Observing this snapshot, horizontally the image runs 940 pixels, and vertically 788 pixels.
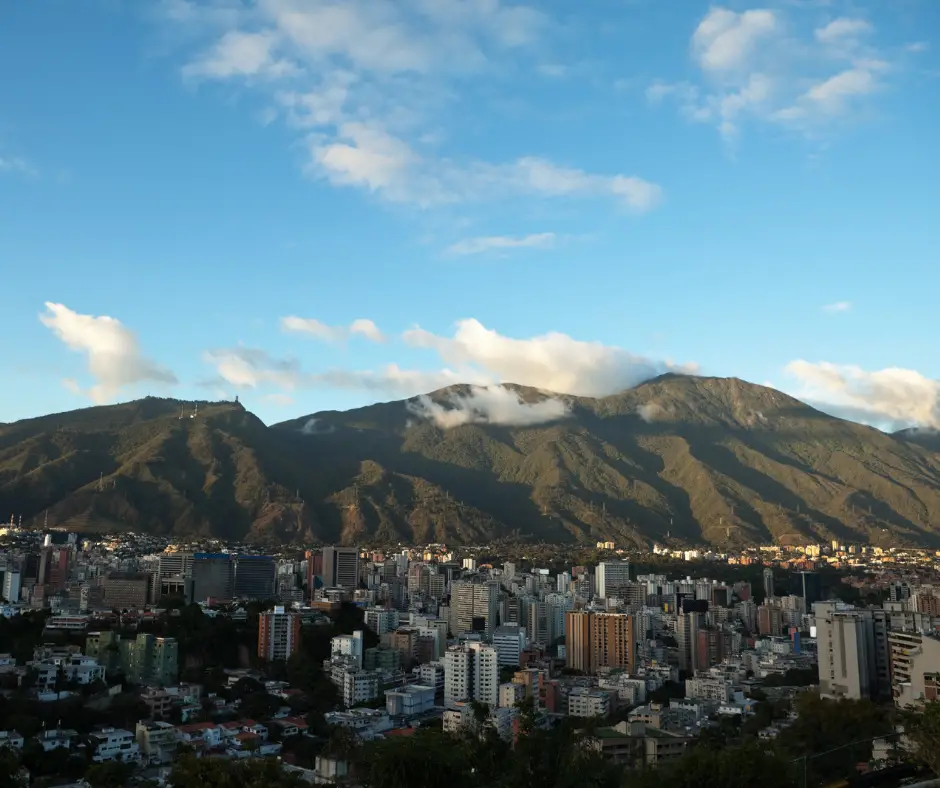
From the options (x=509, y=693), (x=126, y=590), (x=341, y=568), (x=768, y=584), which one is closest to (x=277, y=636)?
(x=509, y=693)

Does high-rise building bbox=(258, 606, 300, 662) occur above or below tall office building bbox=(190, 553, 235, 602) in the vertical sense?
below

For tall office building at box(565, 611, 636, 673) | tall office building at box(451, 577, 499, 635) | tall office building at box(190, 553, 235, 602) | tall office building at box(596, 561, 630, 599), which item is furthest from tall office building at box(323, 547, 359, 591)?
tall office building at box(565, 611, 636, 673)

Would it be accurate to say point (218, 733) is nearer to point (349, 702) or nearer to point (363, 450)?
point (349, 702)

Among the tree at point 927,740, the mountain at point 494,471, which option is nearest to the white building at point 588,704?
the tree at point 927,740

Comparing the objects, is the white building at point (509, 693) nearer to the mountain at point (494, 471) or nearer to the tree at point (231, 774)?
the tree at point (231, 774)

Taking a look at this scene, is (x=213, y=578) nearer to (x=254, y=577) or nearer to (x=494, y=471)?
(x=254, y=577)

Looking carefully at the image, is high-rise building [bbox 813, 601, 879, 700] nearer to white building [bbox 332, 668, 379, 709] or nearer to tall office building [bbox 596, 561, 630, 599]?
white building [bbox 332, 668, 379, 709]
